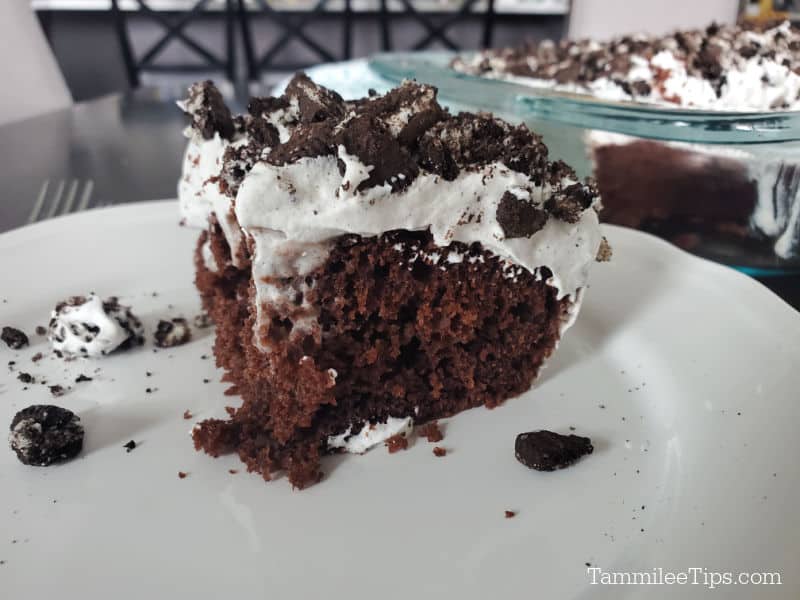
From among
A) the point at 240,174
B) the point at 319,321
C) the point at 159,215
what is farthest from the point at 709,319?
the point at 159,215

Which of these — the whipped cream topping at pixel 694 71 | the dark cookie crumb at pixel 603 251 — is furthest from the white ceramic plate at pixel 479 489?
the whipped cream topping at pixel 694 71

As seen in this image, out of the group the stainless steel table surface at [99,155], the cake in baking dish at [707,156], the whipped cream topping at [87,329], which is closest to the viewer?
the whipped cream topping at [87,329]

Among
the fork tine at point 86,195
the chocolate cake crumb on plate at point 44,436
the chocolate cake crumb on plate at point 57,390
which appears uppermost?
the chocolate cake crumb on plate at point 44,436

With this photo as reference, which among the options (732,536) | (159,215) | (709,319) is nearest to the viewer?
(732,536)

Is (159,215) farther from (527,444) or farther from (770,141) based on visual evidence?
(770,141)

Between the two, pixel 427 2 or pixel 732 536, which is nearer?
pixel 732 536

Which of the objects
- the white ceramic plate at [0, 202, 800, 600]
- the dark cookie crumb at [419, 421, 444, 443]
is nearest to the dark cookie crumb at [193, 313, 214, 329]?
the white ceramic plate at [0, 202, 800, 600]

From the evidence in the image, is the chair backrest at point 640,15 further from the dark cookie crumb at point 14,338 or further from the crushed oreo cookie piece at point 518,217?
the dark cookie crumb at point 14,338
